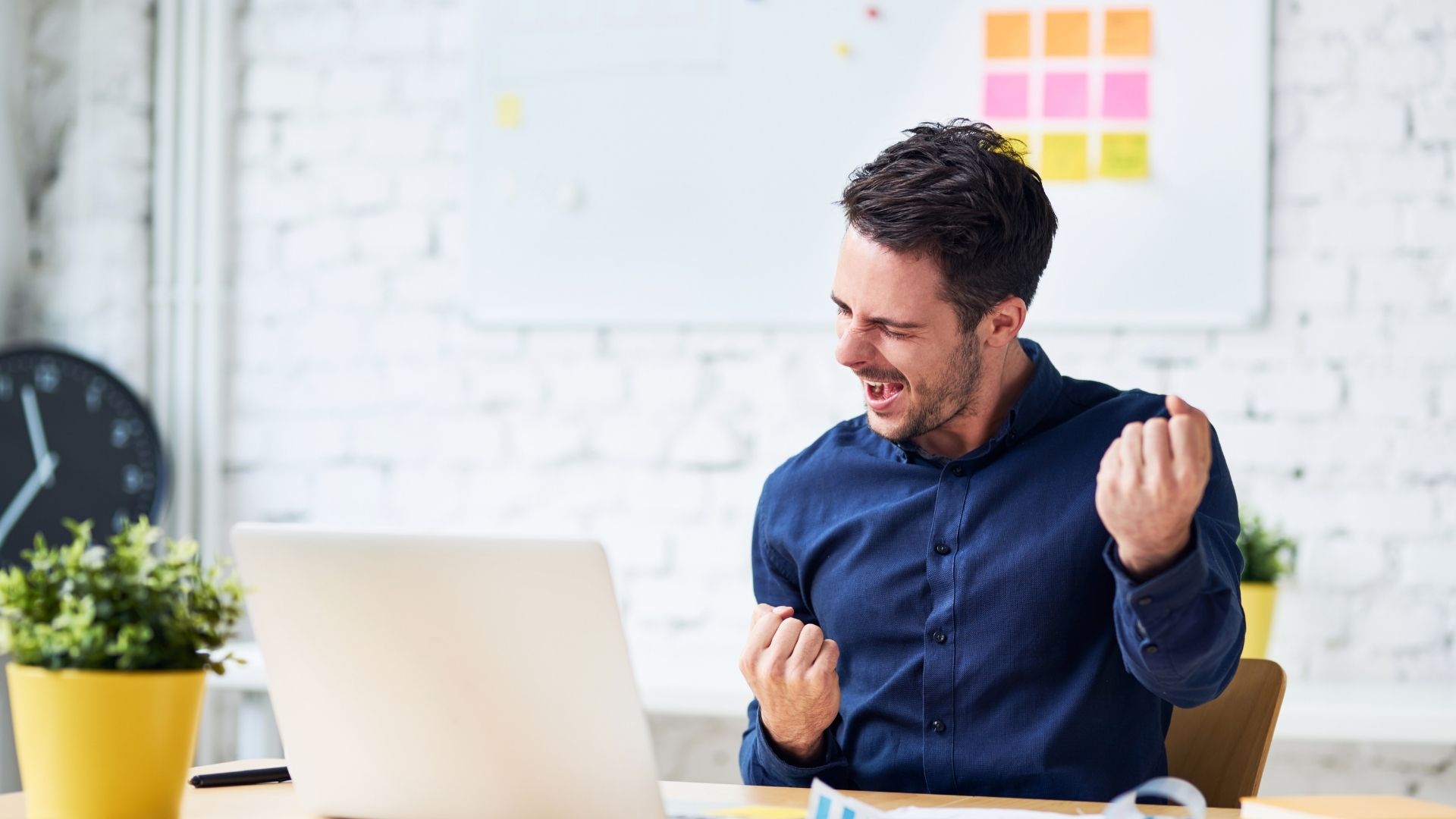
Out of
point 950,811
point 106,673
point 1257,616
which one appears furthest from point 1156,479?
point 1257,616

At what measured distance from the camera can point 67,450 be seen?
2.79 meters

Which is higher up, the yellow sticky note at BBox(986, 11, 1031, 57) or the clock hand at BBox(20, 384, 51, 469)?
the yellow sticky note at BBox(986, 11, 1031, 57)

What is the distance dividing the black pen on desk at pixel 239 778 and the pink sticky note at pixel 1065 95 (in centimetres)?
190

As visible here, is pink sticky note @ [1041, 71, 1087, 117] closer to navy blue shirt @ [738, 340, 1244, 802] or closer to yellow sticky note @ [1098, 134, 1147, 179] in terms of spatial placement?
yellow sticky note @ [1098, 134, 1147, 179]

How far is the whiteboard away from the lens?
2598mm

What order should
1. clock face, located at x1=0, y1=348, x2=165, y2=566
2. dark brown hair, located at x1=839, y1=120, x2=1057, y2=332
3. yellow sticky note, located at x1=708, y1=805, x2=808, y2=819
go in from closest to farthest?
yellow sticky note, located at x1=708, y1=805, x2=808, y2=819
dark brown hair, located at x1=839, y1=120, x2=1057, y2=332
clock face, located at x1=0, y1=348, x2=165, y2=566

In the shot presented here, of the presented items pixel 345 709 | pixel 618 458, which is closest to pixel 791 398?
pixel 618 458

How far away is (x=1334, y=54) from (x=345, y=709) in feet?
7.37

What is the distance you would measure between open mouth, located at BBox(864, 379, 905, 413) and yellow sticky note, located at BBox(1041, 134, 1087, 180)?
1.21 m

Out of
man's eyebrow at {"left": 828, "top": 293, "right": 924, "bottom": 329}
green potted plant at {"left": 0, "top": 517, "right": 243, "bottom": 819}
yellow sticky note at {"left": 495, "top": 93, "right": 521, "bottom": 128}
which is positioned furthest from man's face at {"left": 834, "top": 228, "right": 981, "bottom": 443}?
yellow sticky note at {"left": 495, "top": 93, "right": 521, "bottom": 128}

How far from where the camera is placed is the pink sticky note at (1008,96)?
104 inches

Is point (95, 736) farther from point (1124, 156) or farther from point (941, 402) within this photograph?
point (1124, 156)

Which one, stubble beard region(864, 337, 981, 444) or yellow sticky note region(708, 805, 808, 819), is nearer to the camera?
yellow sticky note region(708, 805, 808, 819)

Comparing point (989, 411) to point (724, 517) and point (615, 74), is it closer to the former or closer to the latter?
point (724, 517)
